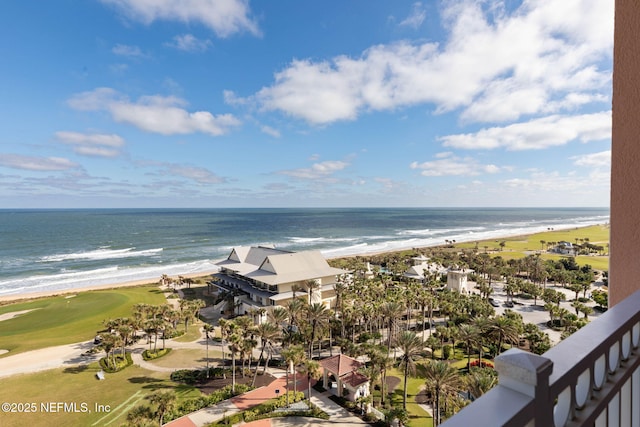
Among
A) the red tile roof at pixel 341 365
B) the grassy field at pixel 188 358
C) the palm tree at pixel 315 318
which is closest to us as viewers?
the red tile roof at pixel 341 365

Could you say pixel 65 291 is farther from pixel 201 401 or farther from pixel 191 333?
pixel 201 401

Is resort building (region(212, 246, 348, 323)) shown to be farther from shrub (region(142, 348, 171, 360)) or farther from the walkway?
the walkway

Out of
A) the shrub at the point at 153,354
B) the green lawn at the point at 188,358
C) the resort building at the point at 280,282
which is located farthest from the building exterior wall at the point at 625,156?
the shrub at the point at 153,354

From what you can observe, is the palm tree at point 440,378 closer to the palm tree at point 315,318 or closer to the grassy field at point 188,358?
the palm tree at point 315,318

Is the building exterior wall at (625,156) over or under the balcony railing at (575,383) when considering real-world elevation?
over

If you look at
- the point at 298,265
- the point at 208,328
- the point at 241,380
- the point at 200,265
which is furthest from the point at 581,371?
the point at 200,265

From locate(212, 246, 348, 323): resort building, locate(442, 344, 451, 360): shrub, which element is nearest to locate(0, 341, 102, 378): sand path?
locate(212, 246, 348, 323): resort building

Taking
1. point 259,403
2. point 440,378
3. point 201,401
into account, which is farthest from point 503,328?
point 201,401
